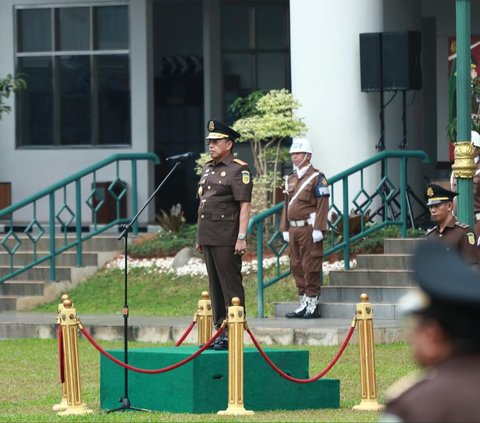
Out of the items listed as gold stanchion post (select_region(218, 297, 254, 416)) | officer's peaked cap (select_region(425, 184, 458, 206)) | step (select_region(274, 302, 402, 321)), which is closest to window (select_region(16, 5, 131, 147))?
step (select_region(274, 302, 402, 321))

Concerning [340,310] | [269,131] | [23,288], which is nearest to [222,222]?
[340,310]

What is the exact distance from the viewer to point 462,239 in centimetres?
1116

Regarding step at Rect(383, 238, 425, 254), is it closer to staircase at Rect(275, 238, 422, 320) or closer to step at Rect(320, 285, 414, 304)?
staircase at Rect(275, 238, 422, 320)

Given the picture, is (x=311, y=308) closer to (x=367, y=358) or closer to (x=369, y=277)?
(x=369, y=277)

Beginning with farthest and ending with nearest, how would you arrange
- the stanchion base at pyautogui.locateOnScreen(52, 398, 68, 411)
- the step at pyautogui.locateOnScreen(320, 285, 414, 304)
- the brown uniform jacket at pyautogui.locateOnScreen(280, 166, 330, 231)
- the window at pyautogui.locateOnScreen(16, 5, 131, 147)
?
the window at pyautogui.locateOnScreen(16, 5, 131, 147), the step at pyautogui.locateOnScreen(320, 285, 414, 304), the brown uniform jacket at pyautogui.locateOnScreen(280, 166, 330, 231), the stanchion base at pyautogui.locateOnScreen(52, 398, 68, 411)

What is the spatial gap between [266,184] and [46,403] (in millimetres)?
8593

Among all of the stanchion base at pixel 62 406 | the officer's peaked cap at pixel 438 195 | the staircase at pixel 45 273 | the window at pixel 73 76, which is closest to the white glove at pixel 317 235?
the staircase at pixel 45 273

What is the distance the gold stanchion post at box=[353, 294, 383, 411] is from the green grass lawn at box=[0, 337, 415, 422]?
0.57ft

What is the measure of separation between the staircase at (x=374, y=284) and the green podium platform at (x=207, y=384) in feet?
17.7

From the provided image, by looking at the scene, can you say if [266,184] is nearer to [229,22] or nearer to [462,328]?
[229,22]

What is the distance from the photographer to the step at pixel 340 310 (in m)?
16.5

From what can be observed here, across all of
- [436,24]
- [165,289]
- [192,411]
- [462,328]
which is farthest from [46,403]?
[436,24]

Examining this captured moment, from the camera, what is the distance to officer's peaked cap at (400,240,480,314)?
3.47m

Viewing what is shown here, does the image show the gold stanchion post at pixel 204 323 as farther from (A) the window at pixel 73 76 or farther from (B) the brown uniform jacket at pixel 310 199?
(A) the window at pixel 73 76
